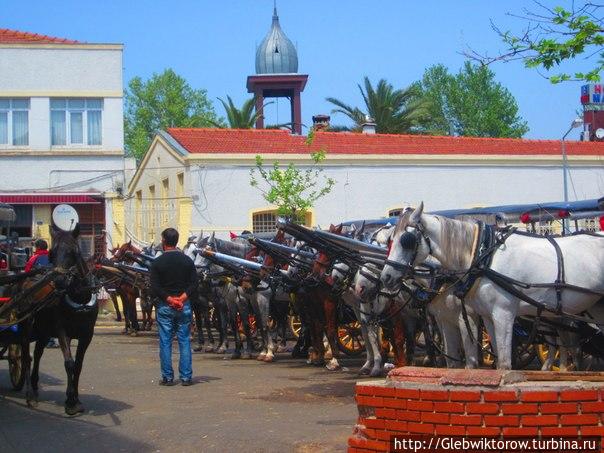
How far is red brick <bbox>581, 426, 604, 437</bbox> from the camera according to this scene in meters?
6.50

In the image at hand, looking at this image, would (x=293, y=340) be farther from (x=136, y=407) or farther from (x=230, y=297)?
(x=136, y=407)

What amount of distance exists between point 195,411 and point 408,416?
5.42m


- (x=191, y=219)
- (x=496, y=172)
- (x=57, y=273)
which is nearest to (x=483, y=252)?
(x=57, y=273)

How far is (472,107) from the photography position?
7231 centimetres

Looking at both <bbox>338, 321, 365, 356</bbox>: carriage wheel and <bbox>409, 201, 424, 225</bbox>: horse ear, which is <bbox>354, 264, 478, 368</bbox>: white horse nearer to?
<bbox>409, 201, 424, 225</bbox>: horse ear

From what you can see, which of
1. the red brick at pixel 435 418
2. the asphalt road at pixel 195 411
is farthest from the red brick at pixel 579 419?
the asphalt road at pixel 195 411

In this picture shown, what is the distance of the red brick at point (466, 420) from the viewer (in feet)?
21.7

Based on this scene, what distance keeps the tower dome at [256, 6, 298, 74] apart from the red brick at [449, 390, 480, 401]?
4370 cm

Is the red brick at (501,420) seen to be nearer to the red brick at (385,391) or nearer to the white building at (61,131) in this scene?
the red brick at (385,391)

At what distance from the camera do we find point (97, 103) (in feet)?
125

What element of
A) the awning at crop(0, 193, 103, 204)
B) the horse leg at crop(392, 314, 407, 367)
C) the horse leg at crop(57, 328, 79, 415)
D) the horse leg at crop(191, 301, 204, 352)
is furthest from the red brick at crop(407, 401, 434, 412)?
the awning at crop(0, 193, 103, 204)

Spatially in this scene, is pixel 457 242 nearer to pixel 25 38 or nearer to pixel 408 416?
pixel 408 416

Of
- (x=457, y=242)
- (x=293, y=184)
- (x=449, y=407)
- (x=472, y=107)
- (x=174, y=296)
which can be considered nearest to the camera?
(x=449, y=407)

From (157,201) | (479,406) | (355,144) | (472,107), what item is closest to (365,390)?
(479,406)
